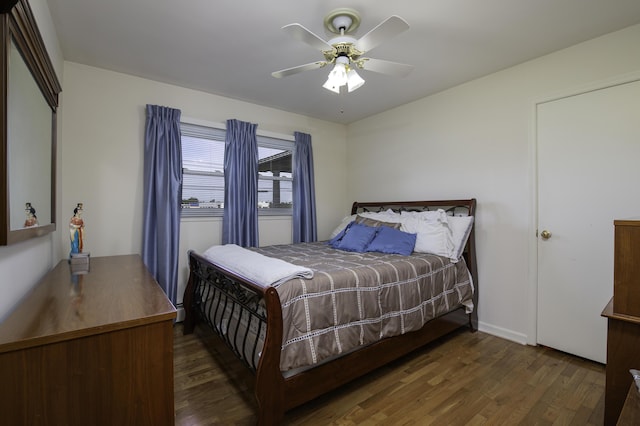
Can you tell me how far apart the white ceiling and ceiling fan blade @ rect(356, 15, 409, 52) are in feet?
0.85

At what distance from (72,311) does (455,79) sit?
345 centimetres

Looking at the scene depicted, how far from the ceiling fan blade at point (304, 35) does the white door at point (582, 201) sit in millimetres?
2080

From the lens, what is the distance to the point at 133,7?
75.6 inches

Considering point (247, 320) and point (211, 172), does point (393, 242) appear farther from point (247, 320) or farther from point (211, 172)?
point (211, 172)

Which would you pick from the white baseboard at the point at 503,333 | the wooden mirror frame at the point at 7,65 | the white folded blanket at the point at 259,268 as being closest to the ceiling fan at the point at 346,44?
the wooden mirror frame at the point at 7,65

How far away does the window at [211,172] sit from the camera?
10.7ft

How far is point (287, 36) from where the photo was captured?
226 centimetres

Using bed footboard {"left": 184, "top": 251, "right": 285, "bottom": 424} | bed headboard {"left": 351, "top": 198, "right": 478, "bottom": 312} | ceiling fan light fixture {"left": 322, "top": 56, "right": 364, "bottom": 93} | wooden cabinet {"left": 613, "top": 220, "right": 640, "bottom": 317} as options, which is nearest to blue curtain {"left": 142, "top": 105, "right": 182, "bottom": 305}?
bed footboard {"left": 184, "top": 251, "right": 285, "bottom": 424}

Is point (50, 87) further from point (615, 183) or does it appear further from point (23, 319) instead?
point (615, 183)

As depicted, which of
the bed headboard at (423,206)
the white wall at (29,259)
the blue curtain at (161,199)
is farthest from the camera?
the bed headboard at (423,206)

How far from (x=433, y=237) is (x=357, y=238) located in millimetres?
751

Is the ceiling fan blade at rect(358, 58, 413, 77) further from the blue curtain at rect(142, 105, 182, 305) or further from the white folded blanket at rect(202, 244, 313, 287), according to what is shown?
the blue curtain at rect(142, 105, 182, 305)

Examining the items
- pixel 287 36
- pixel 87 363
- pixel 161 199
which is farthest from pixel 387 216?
pixel 87 363

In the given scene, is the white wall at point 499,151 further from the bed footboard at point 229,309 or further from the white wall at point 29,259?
the white wall at point 29,259
